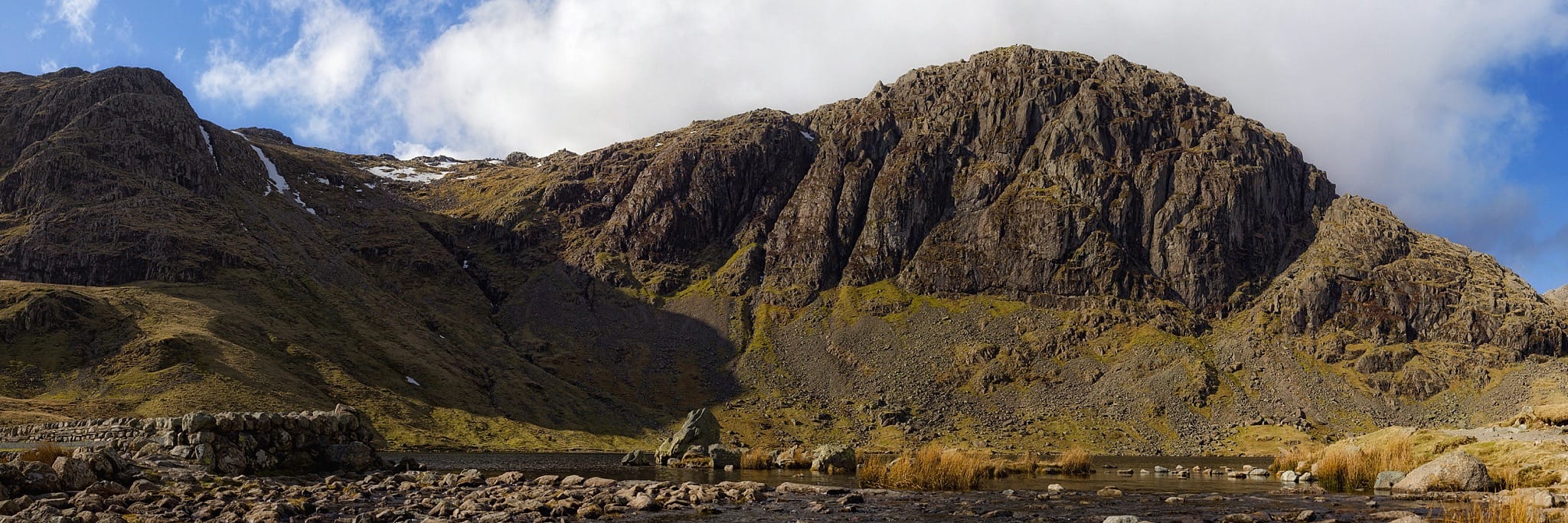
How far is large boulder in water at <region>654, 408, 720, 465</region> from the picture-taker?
80938mm

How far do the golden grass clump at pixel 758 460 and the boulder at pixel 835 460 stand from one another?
6.26 metres

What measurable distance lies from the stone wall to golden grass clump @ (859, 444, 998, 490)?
99.9 feet

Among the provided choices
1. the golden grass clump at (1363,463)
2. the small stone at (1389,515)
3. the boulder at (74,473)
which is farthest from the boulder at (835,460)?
the boulder at (74,473)

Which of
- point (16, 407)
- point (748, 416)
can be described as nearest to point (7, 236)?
point (16, 407)

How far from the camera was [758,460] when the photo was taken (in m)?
70.3

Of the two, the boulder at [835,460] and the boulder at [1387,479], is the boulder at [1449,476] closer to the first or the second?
the boulder at [1387,479]

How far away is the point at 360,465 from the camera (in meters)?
51.5

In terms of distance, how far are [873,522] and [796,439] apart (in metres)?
131

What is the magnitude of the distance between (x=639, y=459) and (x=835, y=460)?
2411cm

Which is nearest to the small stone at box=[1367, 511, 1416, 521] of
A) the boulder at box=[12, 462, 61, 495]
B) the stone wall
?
the boulder at box=[12, 462, 61, 495]

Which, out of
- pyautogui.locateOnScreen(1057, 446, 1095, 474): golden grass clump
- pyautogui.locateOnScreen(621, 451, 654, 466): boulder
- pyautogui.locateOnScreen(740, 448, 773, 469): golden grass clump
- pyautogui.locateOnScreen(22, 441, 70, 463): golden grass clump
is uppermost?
pyautogui.locateOnScreen(22, 441, 70, 463): golden grass clump

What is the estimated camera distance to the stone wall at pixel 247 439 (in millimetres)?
44094

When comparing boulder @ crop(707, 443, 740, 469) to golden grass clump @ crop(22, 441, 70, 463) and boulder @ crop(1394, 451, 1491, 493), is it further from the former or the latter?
boulder @ crop(1394, 451, 1491, 493)

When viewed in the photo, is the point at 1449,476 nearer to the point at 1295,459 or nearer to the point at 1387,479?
the point at 1387,479
